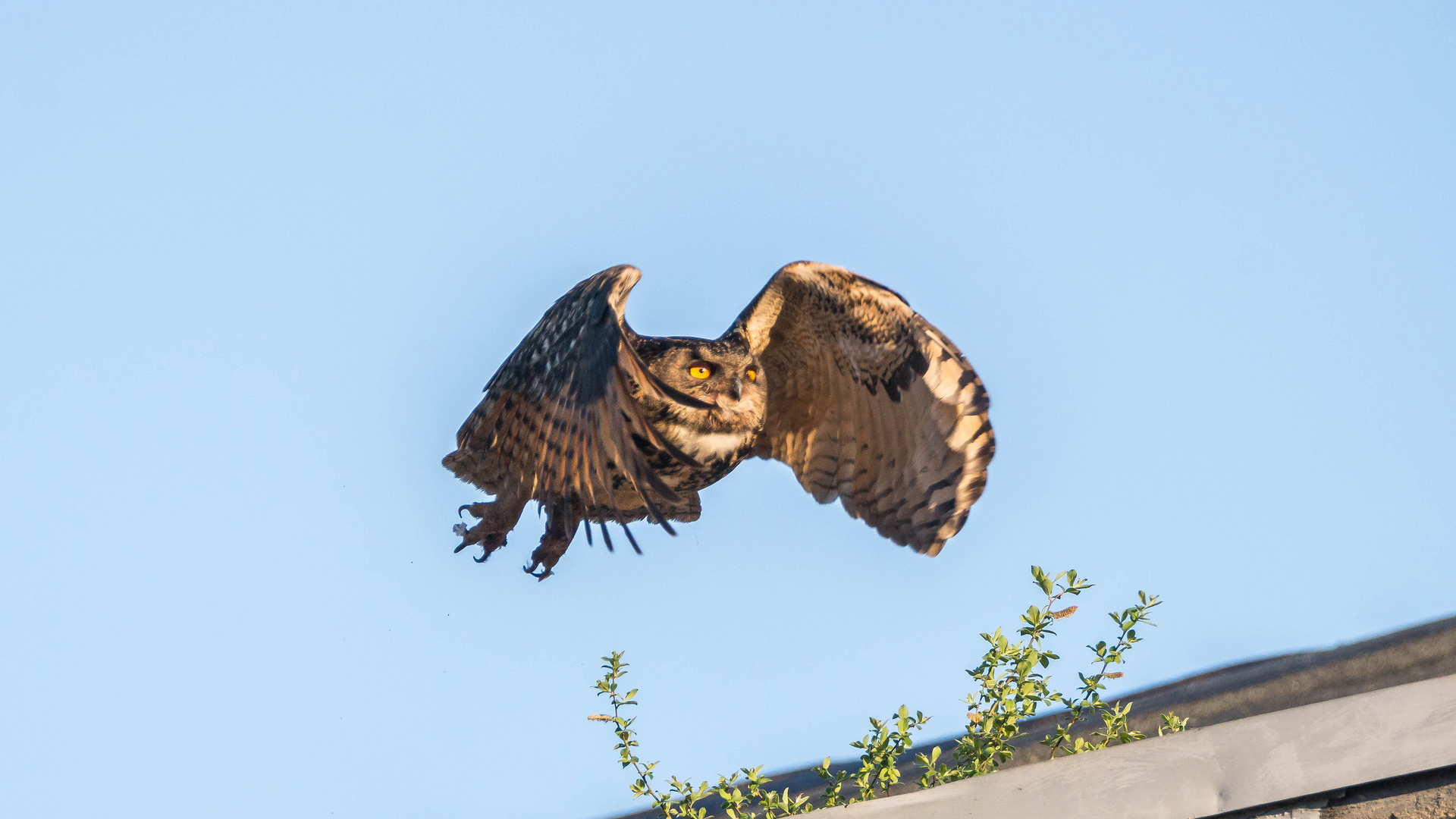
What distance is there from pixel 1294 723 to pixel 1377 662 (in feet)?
5.36

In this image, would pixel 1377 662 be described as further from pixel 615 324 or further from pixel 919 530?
pixel 615 324

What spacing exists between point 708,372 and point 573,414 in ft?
3.70

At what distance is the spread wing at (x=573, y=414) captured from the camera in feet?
16.8

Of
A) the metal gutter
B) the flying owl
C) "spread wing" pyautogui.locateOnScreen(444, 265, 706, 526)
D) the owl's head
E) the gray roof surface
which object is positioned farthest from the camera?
the owl's head

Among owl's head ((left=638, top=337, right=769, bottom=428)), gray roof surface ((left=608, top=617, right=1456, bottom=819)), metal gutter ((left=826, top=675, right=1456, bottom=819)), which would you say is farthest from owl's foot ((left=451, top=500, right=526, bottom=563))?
metal gutter ((left=826, top=675, right=1456, bottom=819))

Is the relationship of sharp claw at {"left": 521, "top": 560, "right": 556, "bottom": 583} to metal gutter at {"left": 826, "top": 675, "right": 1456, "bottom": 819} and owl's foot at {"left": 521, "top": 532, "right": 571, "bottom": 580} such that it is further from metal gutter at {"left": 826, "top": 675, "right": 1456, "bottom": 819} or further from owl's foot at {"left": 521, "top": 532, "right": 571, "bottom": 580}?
metal gutter at {"left": 826, "top": 675, "right": 1456, "bottom": 819}

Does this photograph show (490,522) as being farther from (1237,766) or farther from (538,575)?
(1237,766)

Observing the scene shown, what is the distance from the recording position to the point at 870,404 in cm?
680

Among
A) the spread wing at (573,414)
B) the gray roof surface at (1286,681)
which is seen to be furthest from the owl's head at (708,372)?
the gray roof surface at (1286,681)

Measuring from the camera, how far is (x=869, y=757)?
14.9 feet

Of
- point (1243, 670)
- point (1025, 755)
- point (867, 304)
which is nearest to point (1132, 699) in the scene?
point (1243, 670)

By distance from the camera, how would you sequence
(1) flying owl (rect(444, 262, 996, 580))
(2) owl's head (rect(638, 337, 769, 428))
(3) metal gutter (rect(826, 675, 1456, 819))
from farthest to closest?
1. (2) owl's head (rect(638, 337, 769, 428))
2. (1) flying owl (rect(444, 262, 996, 580))
3. (3) metal gutter (rect(826, 675, 1456, 819))

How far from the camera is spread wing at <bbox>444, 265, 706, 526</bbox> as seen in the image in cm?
511

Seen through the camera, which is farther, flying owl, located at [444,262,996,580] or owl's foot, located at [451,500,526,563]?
owl's foot, located at [451,500,526,563]
